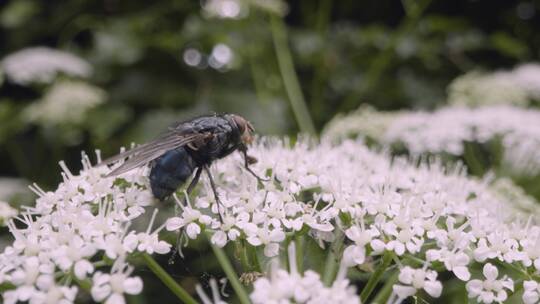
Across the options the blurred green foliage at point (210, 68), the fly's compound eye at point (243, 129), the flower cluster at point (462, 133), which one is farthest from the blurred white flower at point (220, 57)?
the fly's compound eye at point (243, 129)

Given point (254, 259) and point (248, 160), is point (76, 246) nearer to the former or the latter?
point (254, 259)

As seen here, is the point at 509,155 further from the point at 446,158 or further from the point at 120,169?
the point at 120,169

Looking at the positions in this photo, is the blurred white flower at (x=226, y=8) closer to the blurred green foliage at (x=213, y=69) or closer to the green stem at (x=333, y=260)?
the blurred green foliage at (x=213, y=69)

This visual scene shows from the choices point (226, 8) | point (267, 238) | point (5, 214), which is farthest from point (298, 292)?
point (226, 8)

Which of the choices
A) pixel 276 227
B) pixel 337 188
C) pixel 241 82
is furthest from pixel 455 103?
pixel 276 227

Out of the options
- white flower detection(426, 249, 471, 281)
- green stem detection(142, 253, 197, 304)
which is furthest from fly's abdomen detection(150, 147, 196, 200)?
white flower detection(426, 249, 471, 281)

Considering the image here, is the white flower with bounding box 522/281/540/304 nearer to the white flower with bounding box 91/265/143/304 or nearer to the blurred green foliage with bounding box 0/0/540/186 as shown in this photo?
the white flower with bounding box 91/265/143/304
